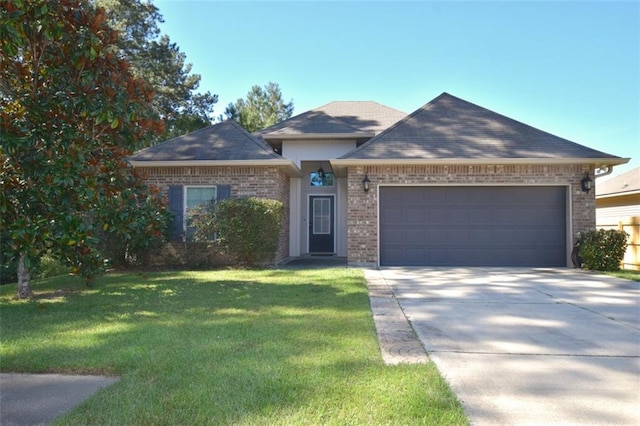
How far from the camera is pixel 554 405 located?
2846 millimetres

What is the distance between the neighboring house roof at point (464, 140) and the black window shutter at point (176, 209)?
4617 millimetres

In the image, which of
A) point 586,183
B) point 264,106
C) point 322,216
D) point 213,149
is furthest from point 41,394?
point 264,106

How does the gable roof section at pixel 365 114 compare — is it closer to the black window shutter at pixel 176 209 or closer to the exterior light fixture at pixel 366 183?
the exterior light fixture at pixel 366 183

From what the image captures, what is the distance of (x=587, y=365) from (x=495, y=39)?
9.83 m

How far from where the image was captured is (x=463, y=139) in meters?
11.1

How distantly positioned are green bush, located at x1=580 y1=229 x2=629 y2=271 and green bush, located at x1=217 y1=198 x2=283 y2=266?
7.67 m

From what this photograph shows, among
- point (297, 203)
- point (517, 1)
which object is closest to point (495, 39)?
point (517, 1)

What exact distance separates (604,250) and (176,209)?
1099cm

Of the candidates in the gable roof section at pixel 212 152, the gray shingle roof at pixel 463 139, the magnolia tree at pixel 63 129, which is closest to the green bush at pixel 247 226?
the gable roof section at pixel 212 152

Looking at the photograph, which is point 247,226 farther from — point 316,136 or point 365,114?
point 365,114

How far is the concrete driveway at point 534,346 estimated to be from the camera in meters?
2.83

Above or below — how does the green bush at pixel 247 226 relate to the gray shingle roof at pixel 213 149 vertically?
below

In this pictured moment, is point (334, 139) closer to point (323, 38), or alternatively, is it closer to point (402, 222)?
point (323, 38)

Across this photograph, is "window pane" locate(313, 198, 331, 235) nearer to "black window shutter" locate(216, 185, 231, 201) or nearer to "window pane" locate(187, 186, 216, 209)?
"black window shutter" locate(216, 185, 231, 201)
